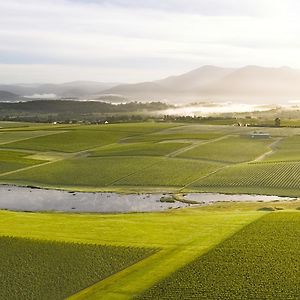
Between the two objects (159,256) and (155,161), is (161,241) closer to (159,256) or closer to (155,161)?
(159,256)

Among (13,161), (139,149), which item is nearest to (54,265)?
(13,161)

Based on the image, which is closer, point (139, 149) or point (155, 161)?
point (155, 161)

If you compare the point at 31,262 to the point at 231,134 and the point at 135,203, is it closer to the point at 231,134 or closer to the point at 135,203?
the point at 135,203

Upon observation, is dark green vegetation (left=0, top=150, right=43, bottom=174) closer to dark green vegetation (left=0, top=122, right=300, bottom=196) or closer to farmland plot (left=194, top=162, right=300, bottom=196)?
dark green vegetation (left=0, top=122, right=300, bottom=196)

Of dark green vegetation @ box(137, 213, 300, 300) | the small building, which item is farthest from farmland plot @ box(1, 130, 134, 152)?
dark green vegetation @ box(137, 213, 300, 300)

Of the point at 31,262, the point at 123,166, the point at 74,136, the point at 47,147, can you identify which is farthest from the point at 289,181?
the point at 74,136
